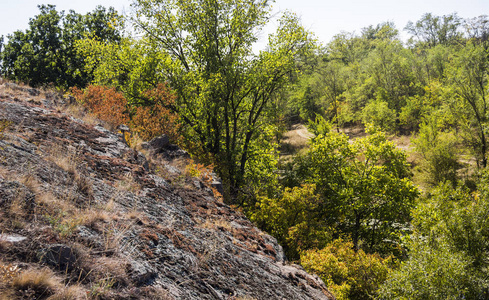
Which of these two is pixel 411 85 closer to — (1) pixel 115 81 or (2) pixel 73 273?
(1) pixel 115 81

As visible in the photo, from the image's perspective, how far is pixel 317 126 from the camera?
3250 cm

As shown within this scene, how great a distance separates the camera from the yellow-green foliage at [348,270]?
1212 centimetres

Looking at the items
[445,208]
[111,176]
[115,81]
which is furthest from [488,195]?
[115,81]

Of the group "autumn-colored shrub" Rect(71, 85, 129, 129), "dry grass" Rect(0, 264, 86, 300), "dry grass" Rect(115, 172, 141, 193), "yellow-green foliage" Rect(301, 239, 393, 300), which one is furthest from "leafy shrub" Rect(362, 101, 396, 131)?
"dry grass" Rect(0, 264, 86, 300)

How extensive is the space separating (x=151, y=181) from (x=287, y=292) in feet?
14.4

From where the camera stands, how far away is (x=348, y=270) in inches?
507

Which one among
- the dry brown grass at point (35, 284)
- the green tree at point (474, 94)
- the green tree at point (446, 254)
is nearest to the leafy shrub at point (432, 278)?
the green tree at point (446, 254)

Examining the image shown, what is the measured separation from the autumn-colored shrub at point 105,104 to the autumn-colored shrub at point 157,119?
79 cm

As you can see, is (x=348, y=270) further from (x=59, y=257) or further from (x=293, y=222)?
(x=59, y=257)

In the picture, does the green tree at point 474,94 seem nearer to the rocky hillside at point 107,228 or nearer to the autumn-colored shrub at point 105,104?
the rocky hillside at point 107,228

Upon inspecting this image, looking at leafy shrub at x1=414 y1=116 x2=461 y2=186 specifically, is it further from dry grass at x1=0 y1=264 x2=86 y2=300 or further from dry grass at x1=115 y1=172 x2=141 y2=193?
dry grass at x1=0 y1=264 x2=86 y2=300

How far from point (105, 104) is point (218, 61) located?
836 centimetres

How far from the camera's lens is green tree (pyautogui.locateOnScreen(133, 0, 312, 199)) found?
1727 cm

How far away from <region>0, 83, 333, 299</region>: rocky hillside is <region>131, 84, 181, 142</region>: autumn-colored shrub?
3.21 metres
